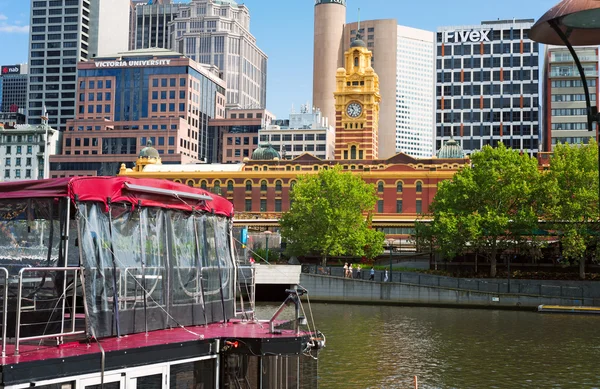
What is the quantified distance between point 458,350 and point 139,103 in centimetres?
16014

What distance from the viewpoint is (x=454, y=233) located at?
76250 mm

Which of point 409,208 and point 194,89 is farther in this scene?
point 194,89

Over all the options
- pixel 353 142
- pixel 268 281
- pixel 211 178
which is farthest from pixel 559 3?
pixel 353 142

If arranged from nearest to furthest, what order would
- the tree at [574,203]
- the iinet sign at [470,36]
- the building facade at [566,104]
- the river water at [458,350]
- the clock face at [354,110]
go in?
the river water at [458,350] < the tree at [574,203] < the clock face at [354,110] < the building facade at [566,104] < the iinet sign at [470,36]

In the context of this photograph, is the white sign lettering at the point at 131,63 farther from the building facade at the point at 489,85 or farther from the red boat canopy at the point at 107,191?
the red boat canopy at the point at 107,191

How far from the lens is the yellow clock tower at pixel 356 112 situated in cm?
13012

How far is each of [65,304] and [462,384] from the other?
64.8 ft

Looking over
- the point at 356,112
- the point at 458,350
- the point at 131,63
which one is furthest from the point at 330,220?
the point at 131,63

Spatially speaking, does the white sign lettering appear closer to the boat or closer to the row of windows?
the row of windows

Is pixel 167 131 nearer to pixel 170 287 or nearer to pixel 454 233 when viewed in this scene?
pixel 454 233

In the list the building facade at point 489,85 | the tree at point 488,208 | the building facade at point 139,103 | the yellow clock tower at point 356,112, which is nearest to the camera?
the tree at point 488,208

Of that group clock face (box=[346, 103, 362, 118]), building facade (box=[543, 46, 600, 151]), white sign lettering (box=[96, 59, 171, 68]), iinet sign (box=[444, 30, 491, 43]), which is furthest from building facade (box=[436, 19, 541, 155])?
white sign lettering (box=[96, 59, 171, 68])

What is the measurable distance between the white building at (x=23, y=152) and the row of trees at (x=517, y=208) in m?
115

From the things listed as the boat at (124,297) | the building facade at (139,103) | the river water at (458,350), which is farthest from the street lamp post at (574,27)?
the building facade at (139,103)
